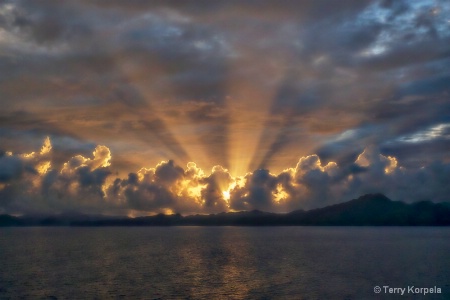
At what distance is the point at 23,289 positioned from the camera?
97.8 meters

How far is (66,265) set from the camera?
464 ft

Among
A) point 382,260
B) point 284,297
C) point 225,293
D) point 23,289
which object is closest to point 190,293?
point 225,293

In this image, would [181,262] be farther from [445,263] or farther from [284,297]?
[445,263]

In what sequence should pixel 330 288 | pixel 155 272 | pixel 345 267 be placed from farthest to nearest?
pixel 345 267
pixel 155 272
pixel 330 288

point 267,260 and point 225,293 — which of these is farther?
point 267,260

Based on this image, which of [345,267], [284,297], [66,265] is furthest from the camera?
[66,265]

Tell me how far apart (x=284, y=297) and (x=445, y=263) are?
8131cm

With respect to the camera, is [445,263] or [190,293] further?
[445,263]

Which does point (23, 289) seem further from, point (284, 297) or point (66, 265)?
point (284, 297)

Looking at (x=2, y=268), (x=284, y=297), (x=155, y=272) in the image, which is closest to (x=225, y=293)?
(x=284, y=297)

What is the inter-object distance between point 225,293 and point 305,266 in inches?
1937

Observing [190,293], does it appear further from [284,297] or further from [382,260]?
[382,260]

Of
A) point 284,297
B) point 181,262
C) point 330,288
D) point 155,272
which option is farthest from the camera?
point 181,262

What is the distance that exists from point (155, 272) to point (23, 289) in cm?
3648
